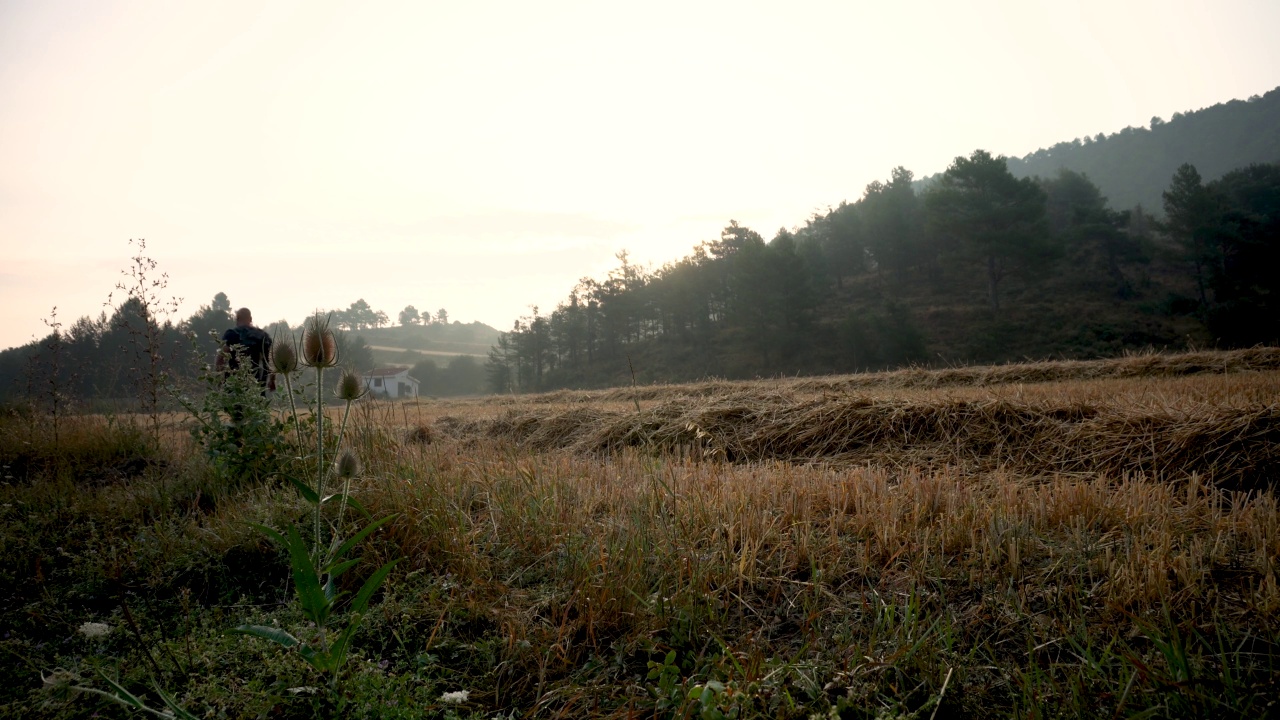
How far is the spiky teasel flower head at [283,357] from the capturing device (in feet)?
7.55

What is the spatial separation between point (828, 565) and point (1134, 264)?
59.4 m

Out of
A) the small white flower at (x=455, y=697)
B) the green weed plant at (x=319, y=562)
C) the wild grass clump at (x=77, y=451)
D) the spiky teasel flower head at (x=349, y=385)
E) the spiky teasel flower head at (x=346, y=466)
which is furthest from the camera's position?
the wild grass clump at (x=77, y=451)

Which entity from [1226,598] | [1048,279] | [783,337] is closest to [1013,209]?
[1048,279]

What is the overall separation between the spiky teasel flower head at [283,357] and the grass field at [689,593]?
2.73 ft

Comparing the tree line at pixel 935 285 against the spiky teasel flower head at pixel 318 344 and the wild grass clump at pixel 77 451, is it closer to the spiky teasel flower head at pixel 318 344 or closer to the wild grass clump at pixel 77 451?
the wild grass clump at pixel 77 451

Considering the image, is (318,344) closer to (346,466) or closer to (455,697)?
(346,466)

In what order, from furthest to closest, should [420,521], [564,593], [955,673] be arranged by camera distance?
[420,521], [564,593], [955,673]

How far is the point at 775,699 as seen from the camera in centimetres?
179

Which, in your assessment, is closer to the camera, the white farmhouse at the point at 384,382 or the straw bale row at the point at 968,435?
the straw bale row at the point at 968,435

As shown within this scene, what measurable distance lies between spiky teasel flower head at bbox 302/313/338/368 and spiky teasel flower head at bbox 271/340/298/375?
221mm

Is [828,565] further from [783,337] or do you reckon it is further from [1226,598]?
[783,337]

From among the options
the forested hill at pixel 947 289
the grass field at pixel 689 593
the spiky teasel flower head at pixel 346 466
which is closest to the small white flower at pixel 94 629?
the grass field at pixel 689 593

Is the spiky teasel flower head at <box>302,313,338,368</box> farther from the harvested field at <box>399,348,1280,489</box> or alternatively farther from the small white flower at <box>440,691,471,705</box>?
the harvested field at <box>399,348,1280,489</box>

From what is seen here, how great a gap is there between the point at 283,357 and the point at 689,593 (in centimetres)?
178
